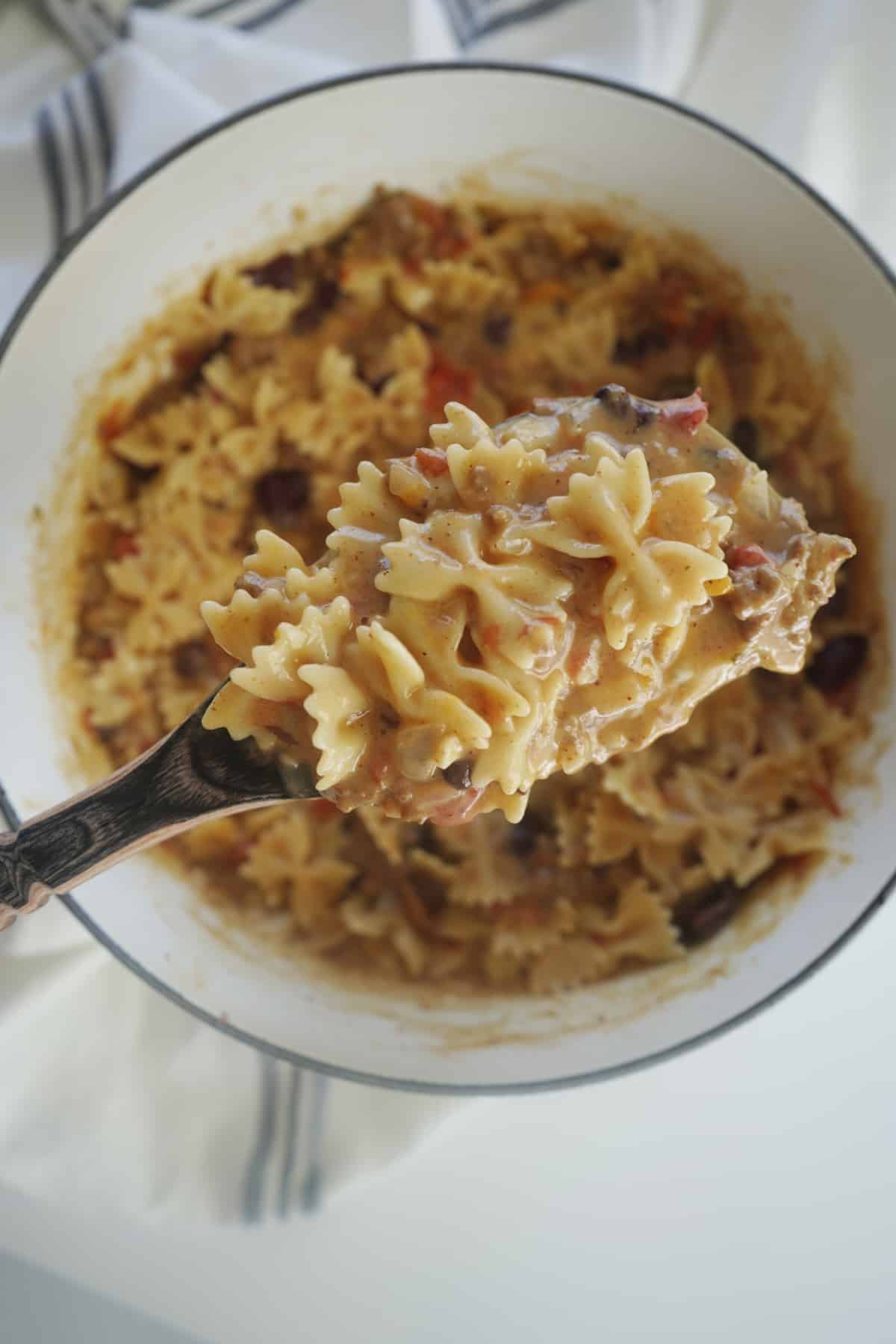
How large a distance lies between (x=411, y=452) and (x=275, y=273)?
1.45ft

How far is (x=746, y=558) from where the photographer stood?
5.56ft

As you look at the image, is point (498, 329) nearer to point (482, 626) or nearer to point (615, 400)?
point (615, 400)

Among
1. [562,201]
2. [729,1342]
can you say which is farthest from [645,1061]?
[562,201]

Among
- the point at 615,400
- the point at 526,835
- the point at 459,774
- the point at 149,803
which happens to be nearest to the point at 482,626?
the point at 459,774

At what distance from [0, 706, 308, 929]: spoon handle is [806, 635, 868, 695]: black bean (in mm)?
1151

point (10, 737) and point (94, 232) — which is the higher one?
point (94, 232)

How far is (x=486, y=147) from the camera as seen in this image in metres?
2.27

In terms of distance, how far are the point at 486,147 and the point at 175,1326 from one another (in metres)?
2.36

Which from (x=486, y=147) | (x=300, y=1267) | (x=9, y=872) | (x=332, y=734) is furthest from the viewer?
(x=300, y=1267)

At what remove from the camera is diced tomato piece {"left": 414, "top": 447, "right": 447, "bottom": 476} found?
1647 mm

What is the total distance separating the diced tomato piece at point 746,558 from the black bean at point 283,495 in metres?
1.03

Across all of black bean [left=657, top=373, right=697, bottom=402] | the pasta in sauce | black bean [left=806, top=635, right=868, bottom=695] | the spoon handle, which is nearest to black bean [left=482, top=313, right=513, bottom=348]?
the pasta in sauce

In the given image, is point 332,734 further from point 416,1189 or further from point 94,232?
point 416,1189

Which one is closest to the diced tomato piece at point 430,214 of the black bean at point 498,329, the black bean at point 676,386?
the black bean at point 498,329
